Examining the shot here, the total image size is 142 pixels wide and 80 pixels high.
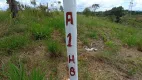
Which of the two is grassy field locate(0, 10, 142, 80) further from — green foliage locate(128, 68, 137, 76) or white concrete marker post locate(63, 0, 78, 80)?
white concrete marker post locate(63, 0, 78, 80)

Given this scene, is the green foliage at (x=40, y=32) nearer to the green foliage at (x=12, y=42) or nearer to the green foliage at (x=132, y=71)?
the green foliage at (x=12, y=42)

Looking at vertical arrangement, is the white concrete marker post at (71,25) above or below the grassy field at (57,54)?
above

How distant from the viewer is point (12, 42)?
2984mm

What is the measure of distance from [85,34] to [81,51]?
2.68 feet

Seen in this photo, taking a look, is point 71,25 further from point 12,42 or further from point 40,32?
point 40,32

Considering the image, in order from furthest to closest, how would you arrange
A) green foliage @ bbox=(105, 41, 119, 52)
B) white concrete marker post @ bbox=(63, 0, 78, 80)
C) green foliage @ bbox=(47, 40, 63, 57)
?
1. green foliage @ bbox=(105, 41, 119, 52)
2. green foliage @ bbox=(47, 40, 63, 57)
3. white concrete marker post @ bbox=(63, 0, 78, 80)

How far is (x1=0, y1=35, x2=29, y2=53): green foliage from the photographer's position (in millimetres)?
2920

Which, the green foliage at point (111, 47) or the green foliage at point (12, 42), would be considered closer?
the green foliage at point (12, 42)

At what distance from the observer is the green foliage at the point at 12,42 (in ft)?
9.58

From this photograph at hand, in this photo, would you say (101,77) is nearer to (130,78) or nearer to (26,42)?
(130,78)

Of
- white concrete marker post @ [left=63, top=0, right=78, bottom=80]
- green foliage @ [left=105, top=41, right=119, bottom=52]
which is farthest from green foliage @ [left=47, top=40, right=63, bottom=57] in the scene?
white concrete marker post @ [left=63, top=0, right=78, bottom=80]

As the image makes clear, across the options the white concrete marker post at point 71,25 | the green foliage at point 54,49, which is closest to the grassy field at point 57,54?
the green foliage at point 54,49

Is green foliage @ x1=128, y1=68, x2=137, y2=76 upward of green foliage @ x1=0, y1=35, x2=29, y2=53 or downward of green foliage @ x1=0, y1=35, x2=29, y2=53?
downward

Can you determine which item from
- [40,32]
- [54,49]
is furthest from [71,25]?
[40,32]
